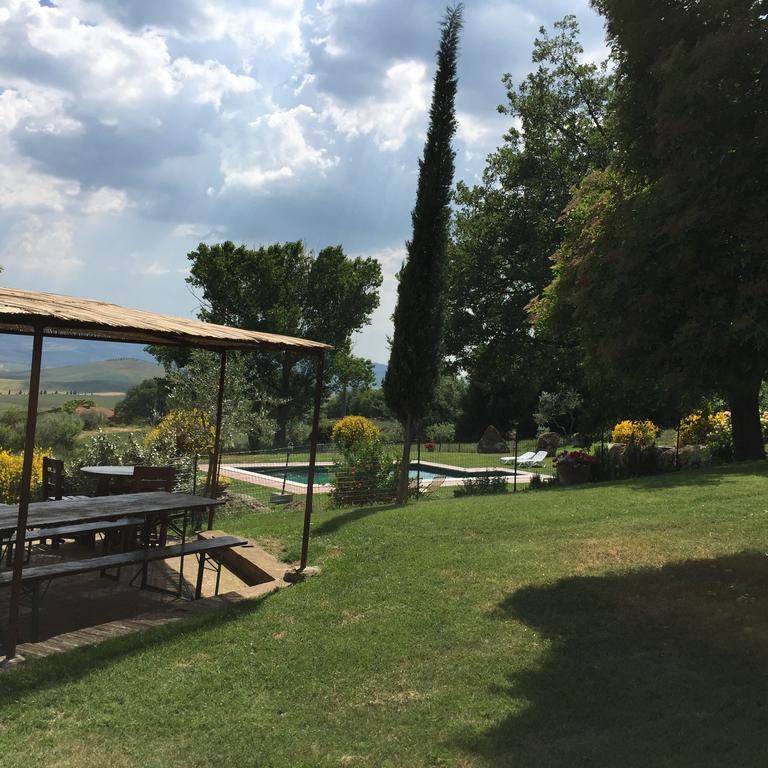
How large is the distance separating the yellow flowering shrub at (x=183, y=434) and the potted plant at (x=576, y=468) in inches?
317

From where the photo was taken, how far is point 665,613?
5.23 metres

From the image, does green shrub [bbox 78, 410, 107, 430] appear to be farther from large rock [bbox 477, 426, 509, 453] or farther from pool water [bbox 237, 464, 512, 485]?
large rock [bbox 477, 426, 509, 453]

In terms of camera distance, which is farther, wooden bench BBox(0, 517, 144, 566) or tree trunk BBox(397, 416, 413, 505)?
tree trunk BBox(397, 416, 413, 505)

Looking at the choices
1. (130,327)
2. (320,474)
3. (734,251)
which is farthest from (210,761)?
(320,474)

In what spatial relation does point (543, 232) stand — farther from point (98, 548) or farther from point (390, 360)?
point (98, 548)

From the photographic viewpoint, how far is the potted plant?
1529cm

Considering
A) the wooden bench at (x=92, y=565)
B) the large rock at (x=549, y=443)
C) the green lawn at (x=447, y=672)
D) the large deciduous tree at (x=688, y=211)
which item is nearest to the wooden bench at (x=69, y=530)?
the wooden bench at (x=92, y=565)

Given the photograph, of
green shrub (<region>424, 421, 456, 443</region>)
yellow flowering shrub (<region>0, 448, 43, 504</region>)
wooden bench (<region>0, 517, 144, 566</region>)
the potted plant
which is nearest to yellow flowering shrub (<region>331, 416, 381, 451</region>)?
the potted plant

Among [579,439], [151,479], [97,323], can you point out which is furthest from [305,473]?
[97,323]

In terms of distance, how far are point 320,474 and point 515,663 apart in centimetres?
1914

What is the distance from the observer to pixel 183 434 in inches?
541

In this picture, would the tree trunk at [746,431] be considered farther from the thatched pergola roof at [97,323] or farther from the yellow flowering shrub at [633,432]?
the thatched pergola roof at [97,323]

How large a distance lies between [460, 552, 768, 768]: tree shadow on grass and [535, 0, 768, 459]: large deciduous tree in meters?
1.77

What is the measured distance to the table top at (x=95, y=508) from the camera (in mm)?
5984
